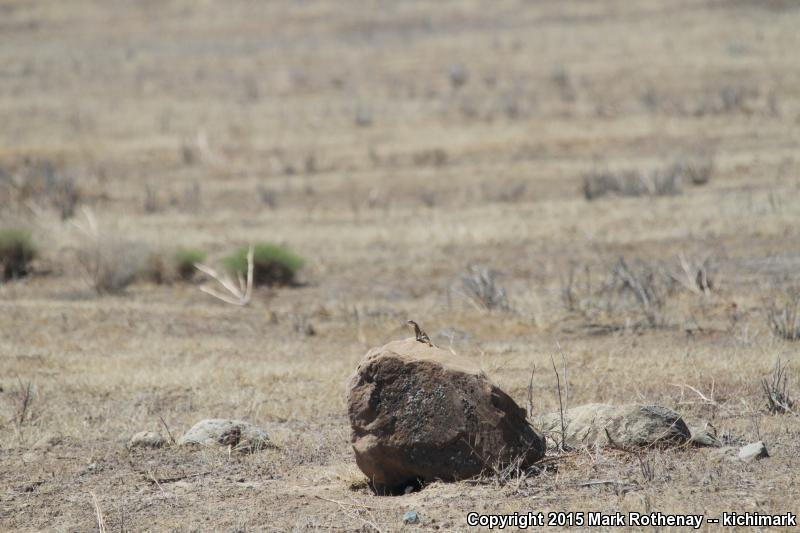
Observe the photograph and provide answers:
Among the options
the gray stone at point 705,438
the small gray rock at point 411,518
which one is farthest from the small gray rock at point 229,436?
the gray stone at point 705,438

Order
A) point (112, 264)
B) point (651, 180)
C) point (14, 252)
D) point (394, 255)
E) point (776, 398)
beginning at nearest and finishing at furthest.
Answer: point (776, 398) < point (112, 264) < point (14, 252) < point (394, 255) < point (651, 180)

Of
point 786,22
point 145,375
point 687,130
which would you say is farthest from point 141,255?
point 786,22

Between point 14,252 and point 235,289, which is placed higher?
point 14,252

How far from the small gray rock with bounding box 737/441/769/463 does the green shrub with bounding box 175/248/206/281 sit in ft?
31.1

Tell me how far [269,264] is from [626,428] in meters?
8.30

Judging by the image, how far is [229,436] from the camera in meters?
7.34

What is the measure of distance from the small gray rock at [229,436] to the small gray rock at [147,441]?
14cm

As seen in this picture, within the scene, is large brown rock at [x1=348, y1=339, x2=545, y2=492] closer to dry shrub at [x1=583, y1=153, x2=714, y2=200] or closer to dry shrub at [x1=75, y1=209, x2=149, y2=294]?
dry shrub at [x1=75, y1=209, x2=149, y2=294]

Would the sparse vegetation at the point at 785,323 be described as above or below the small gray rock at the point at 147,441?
below

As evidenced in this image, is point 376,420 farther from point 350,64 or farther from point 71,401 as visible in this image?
point 350,64

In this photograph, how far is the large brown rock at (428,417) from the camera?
19.5ft

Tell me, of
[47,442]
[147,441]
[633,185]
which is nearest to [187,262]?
[47,442]
